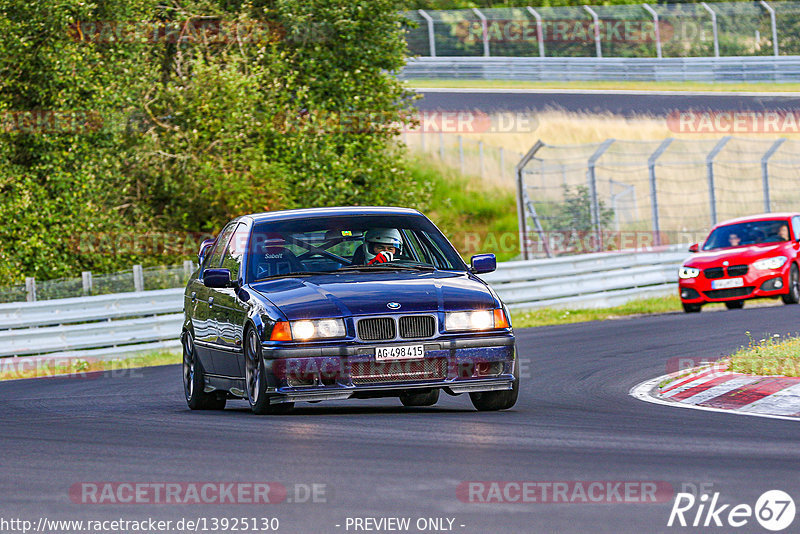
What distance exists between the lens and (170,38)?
1212 inches

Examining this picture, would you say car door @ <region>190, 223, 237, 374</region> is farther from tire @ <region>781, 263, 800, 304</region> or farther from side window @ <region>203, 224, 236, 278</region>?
tire @ <region>781, 263, 800, 304</region>

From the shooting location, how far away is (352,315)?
393 inches

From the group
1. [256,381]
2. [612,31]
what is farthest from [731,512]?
[612,31]

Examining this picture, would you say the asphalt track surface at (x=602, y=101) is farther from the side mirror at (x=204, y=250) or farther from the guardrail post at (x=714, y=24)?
the side mirror at (x=204, y=250)

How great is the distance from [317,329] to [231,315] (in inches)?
51.6

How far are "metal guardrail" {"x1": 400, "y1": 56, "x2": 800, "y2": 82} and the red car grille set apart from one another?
39.3m

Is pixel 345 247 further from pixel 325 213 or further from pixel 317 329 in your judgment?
pixel 317 329

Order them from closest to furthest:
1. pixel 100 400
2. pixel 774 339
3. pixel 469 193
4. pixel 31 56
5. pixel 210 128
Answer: pixel 100 400, pixel 774 339, pixel 31 56, pixel 210 128, pixel 469 193

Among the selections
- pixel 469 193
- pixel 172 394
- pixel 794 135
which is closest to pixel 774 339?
pixel 172 394

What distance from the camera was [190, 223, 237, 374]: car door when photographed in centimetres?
1182

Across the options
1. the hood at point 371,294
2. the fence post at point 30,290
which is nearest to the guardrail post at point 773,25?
the fence post at point 30,290

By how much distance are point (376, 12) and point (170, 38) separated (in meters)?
4.32

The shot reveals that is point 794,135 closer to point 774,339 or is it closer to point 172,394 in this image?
point 774,339

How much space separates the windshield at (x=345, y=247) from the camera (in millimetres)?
11086
